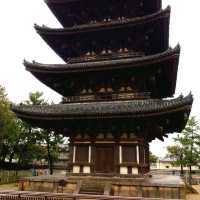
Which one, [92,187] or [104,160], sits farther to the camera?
[104,160]

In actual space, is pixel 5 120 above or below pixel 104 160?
above

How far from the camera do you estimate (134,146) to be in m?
18.2

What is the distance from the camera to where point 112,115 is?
17.3 metres

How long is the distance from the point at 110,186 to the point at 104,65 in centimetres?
794

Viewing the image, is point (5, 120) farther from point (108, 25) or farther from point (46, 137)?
point (108, 25)

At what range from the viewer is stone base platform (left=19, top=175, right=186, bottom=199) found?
15.7 m

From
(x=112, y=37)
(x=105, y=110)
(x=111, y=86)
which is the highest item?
(x=112, y=37)

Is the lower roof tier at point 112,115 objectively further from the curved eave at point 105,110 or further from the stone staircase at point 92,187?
the stone staircase at point 92,187

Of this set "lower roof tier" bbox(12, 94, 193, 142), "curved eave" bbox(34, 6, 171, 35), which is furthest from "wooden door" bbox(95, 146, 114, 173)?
"curved eave" bbox(34, 6, 171, 35)

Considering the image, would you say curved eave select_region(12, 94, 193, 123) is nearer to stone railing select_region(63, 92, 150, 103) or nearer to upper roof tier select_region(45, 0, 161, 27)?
stone railing select_region(63, 92, 150, 103)

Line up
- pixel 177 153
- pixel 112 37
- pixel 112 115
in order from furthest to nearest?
pixel 177 153 < pixel 112 37 < pixel 112 115

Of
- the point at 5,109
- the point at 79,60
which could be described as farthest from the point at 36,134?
the point at 79,60

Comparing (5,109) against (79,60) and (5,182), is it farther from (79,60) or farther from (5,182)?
(79,60)

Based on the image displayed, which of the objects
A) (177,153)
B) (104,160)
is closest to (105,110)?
(104,160)
